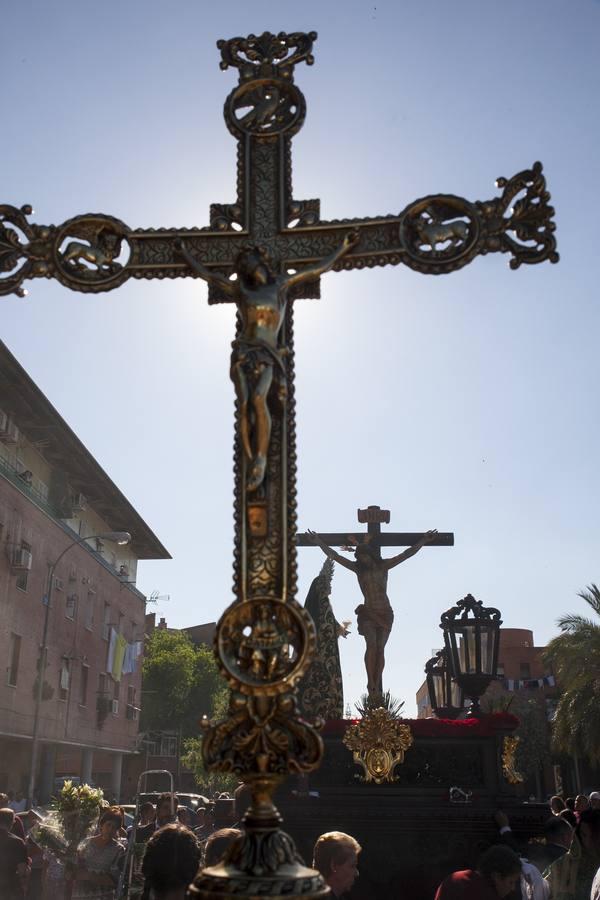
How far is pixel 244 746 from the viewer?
3076 millimetres

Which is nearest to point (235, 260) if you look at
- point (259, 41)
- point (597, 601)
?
point (259, 41)

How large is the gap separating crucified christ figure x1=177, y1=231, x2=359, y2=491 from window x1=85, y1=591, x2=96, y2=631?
3474 centimetres

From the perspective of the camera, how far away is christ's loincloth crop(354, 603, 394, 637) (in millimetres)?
9758

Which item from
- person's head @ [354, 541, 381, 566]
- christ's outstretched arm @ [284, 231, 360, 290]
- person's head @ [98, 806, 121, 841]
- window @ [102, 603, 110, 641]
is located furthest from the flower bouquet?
window @ [102, 603, 110, 641]

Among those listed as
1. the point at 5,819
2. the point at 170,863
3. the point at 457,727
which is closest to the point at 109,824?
the point at 5,819

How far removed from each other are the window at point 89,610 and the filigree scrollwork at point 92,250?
34.3m

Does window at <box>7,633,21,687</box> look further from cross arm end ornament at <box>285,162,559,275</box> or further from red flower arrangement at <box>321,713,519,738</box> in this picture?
cross arm end ornament at <box>285,162,559,275</box>

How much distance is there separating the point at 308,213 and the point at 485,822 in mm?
5201

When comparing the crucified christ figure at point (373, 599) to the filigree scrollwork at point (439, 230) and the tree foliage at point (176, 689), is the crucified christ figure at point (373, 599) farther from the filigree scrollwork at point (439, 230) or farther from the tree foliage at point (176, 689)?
the tree foliage at point (176, 689)

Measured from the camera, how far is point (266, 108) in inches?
162

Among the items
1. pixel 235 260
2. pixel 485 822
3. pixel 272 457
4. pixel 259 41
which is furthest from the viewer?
pixel 485 822

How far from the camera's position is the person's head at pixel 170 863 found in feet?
13.3

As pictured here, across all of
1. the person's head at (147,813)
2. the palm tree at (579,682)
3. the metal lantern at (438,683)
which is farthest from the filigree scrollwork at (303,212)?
the palm tree at (579,682)

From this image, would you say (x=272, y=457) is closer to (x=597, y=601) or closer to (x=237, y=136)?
(x=237, y=136)
